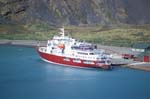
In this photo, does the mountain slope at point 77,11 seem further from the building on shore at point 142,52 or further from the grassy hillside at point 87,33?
the building on shore at point 142,52

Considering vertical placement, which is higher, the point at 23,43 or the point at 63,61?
the point at 23,43

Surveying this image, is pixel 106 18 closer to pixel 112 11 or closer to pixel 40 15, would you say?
pixel 112 11

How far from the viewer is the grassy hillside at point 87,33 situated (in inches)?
2432

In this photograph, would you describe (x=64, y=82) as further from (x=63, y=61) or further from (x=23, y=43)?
(x=23, y=43)

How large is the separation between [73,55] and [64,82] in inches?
276

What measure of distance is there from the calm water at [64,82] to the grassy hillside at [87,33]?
604 inches

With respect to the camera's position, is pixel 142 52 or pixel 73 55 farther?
pixel 142 52

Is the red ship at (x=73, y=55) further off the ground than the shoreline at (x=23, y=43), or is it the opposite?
the shoreline at (x=23, y=43)

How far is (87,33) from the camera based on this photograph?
6506 centimetres

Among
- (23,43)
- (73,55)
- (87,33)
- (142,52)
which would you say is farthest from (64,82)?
(87,33)

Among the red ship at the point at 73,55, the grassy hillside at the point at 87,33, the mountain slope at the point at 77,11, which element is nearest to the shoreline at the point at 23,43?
the grassy hillside at the point at 87,33

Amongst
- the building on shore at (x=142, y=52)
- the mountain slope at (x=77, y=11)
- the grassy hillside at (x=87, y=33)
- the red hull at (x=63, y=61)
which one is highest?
the mountain slope at (x=77, y=11)

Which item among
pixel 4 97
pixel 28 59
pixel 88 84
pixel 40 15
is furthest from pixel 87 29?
pixel 4 97

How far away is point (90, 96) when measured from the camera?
112 ft
